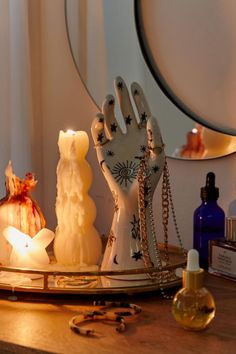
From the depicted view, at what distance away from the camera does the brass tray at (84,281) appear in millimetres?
935

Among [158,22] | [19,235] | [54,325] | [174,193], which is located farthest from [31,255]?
[158,22]

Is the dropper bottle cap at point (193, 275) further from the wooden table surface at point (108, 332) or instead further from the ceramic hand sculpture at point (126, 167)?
the ceramic hand sculpture at point (126, 167)

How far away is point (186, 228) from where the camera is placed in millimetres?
1198

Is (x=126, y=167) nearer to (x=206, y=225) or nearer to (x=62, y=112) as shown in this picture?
(x=206, y=225)

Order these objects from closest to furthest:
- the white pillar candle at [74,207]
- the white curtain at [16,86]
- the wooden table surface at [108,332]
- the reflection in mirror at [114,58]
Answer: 1. the wooden table surface at [108,332]
2. the white pillar candle at [74,207]
3. the reflection in mirror at [114,58]
4. the white curtain at [16,86]

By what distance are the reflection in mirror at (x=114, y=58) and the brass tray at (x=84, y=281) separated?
0.27 meters

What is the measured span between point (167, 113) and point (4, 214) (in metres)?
0.34

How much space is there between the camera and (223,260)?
104 cm

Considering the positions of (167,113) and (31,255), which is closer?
(31,255)

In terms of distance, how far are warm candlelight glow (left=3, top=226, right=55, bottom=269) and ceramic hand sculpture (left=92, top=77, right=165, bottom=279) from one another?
98mm

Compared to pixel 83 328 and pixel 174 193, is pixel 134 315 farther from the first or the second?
pixel 174 193

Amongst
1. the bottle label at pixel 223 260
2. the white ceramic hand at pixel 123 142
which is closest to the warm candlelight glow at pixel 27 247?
the white ceramic hand at pixel 123 142

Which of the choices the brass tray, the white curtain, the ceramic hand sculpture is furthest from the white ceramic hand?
the white curtain

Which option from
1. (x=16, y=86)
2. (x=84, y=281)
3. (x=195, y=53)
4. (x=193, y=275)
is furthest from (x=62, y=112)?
(x=193, y=275)
